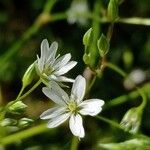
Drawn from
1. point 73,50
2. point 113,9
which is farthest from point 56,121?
point 73,50

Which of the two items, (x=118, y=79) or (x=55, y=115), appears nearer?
(x=55, y=115)

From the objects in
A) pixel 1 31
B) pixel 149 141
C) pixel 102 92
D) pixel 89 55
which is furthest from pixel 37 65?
pixel 1 31

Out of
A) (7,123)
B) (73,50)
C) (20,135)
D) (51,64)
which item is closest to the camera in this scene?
(7,123)

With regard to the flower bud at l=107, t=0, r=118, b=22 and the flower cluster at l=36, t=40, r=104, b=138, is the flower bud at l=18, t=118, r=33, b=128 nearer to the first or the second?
the flower cluster at l=36, t=40, r=104, b=138

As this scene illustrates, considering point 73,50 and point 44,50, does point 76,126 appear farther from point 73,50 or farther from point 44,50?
point 73,50

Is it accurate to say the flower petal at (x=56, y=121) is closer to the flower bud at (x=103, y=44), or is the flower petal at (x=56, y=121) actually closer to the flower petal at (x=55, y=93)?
the flower petal at (x=55, y=93)

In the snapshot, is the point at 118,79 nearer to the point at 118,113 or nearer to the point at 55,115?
the point at 118,113

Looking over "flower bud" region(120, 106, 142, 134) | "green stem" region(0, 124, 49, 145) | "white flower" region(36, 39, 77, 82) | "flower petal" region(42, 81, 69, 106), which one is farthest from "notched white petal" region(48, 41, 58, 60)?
"green stem" region(0, 124, 49, 145)
